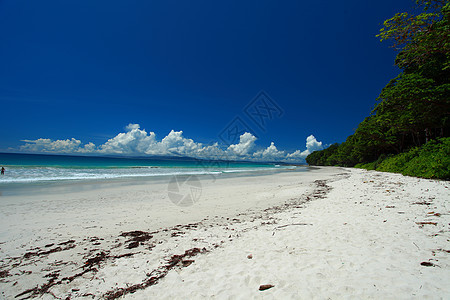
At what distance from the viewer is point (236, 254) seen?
12.3 ft

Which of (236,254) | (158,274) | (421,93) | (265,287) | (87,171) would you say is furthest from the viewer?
(87,171)

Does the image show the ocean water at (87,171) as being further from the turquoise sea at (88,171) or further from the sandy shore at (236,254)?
the sandy shore at (236,254)

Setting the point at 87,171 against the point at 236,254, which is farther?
the point at 87,171

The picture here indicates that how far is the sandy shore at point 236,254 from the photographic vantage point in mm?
2607

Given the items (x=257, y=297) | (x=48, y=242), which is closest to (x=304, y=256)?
(x=257, y=297)

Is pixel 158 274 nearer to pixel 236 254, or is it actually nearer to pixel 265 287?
pixel 236 254

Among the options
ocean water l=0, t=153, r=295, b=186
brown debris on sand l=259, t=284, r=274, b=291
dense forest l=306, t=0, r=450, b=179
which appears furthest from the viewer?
ocean water l=0, t=153, r=295, b=186

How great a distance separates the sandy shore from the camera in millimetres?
2607

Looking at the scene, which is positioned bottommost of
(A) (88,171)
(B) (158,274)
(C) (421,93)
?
(B) (158,274)

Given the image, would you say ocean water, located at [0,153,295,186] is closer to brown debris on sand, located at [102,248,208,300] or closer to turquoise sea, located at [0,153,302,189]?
turquoise sea, located at [0,153,302,189]

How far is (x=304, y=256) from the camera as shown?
3.42 meters

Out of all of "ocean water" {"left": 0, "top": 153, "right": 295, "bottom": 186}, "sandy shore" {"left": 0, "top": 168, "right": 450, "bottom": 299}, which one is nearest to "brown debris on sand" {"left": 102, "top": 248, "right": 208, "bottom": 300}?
"sandy shore" {"left": 0, "top": 168, "right": 450, "bottom": 299}

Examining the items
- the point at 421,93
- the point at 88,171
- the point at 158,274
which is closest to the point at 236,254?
the point at 158,274

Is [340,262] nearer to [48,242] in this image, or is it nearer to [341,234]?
[341,234]
